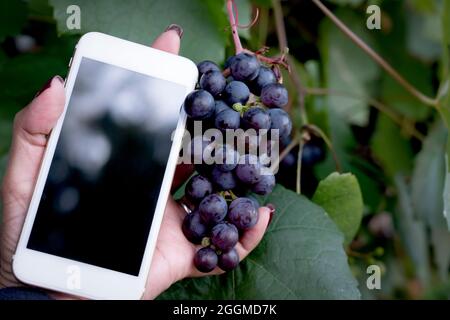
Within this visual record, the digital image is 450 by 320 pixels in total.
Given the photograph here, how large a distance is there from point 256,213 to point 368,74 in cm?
87

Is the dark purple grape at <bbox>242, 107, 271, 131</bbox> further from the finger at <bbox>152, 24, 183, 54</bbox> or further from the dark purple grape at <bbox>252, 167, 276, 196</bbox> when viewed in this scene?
the finger at <bbox>152, 24, 183, 54</bbox>

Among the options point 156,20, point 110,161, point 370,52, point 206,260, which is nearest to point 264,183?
point 206,260

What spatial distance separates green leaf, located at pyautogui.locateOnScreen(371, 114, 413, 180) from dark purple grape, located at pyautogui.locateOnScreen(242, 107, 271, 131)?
717mm

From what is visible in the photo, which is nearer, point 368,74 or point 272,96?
point 272,96

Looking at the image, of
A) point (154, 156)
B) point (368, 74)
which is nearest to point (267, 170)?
point (154, 156)

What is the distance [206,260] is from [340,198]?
33 centimetres

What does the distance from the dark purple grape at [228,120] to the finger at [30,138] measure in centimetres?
23

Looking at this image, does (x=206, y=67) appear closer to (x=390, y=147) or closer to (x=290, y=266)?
(x=290, y=266)

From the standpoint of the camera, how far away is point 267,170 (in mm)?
859

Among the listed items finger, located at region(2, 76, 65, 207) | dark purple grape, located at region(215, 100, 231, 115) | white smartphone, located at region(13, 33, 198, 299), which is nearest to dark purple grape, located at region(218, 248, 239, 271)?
white smartphone, located at region(13, 33, 198, 299)

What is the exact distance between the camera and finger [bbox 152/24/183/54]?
920 mm

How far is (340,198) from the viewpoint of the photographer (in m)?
1.07

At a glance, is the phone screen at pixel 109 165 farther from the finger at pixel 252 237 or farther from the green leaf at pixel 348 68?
the green leaf at pixel 348 68
